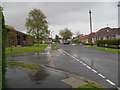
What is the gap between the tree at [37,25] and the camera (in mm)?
37625

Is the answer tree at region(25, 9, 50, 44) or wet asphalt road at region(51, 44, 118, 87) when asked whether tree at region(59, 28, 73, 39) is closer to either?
tree at region(25, 9, 50, 44)

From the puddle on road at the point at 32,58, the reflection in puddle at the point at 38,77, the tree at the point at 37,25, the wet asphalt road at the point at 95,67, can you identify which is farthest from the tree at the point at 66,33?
the reflection in puddle at the point at 38,77

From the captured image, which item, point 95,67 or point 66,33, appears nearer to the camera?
point 95,67

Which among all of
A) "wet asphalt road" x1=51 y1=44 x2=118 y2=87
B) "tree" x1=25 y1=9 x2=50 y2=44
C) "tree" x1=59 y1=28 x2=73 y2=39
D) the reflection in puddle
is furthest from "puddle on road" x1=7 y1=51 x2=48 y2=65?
"tree" x1=59 y1=28 x2=73 y2=39

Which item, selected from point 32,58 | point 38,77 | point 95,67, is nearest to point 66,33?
point 32,58

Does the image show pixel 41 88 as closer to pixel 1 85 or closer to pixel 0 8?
pixel 1 85

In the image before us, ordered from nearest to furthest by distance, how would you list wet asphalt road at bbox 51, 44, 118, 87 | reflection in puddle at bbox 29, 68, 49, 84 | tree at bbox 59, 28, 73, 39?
reflection in puddle at bbox 29, 68, 49, 84, wet asphalt road at bbox 51, 44, 118, 87, tree at bbox 59, 28, 73, 39

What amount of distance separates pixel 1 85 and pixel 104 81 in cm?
447

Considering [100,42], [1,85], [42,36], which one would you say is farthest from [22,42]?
[1,85]

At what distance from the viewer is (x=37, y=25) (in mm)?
37250

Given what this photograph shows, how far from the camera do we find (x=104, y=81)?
531cm

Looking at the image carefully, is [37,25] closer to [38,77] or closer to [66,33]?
[38,77]

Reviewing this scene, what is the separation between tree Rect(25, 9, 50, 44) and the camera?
123ft

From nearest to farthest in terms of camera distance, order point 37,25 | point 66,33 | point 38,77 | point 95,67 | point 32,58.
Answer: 1. point 38,77
2. point 95,67
3. point 32,58
4. point 37,25
5. point 66,33
